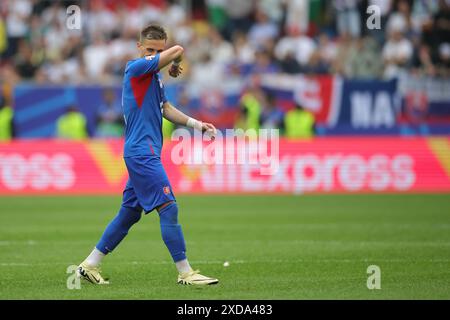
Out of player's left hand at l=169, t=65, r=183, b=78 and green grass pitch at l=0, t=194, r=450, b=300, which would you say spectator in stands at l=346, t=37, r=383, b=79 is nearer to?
green grass pitch at l=0, t=194, r=450, b=300

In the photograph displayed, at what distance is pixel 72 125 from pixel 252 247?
12.5 metres

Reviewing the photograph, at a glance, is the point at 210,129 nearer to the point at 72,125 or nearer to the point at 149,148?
the point at 149,148

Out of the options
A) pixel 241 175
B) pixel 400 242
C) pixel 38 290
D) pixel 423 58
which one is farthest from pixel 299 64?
pixel 38 290

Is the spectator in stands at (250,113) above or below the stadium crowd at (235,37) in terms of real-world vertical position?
below

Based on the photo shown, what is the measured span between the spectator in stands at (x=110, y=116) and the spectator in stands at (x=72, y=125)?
20.2 inches

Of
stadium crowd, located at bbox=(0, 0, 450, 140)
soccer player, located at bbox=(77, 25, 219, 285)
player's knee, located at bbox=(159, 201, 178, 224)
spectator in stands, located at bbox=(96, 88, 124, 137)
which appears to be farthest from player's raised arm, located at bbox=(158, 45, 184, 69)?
stadium crowd, located at bbox=(0, 0, 450, 140)

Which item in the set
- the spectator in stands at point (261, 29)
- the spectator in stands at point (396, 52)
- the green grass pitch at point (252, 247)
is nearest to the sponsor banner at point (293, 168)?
the green grass pitch at point (252, 247)

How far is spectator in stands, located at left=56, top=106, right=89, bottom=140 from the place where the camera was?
82.5 feet

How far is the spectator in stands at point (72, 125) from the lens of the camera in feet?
82.5

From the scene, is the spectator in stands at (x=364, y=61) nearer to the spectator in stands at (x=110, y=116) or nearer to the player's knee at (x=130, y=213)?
the spectator in stands at (x=110, y=116)

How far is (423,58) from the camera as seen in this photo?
2686 centimetres
